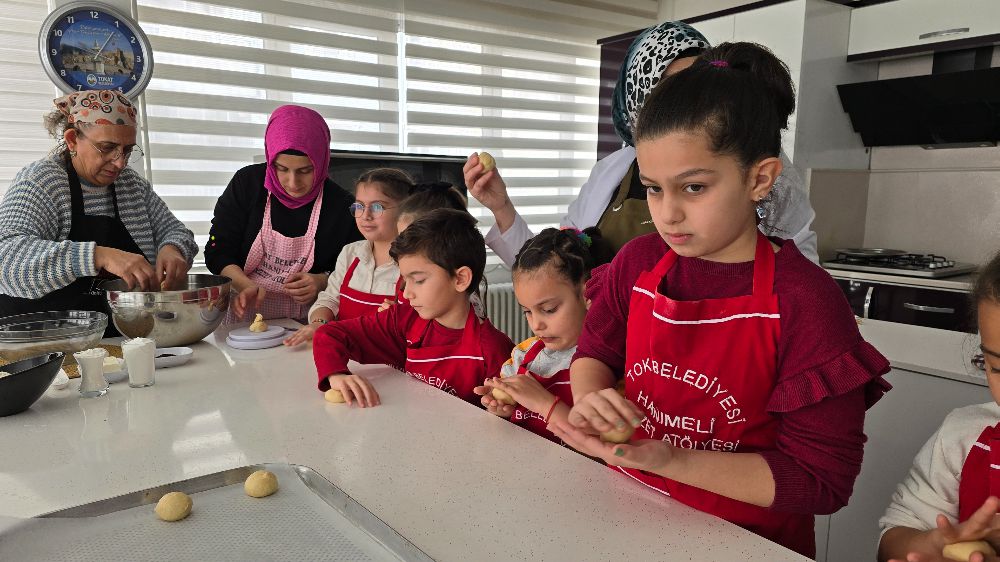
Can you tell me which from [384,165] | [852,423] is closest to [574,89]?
[384,165]

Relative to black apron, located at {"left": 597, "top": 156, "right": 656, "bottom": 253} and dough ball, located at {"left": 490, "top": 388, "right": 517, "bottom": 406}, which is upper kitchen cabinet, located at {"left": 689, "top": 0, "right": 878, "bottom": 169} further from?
dough ball, located at {"left": 490, "top": 388, "right": 517, "bottom": 406}

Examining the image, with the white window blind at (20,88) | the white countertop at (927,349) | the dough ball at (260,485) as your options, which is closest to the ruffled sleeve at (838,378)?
the dough ball at (260,485)

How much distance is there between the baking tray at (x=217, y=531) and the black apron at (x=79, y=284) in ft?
3.49

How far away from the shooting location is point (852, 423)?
33.4 inches

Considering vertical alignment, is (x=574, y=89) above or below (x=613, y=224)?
above

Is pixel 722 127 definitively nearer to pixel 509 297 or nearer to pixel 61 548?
pixel 61 548

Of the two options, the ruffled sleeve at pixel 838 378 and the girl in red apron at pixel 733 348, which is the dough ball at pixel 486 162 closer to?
the girl in red apron at pixel 733 348

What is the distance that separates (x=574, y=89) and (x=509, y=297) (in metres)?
1.43

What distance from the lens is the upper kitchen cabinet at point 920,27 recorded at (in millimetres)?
2947

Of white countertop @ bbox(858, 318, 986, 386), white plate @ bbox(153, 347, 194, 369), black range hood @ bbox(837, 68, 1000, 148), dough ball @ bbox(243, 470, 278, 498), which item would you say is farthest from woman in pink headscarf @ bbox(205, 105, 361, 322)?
black range hood @ bbox(837, 68, 1000, 148)

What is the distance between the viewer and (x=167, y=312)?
63.7 inches

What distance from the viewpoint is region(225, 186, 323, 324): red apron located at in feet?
7.23

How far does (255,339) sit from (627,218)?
3.29 feet

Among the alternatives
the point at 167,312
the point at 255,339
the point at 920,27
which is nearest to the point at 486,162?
the point at 255,339
